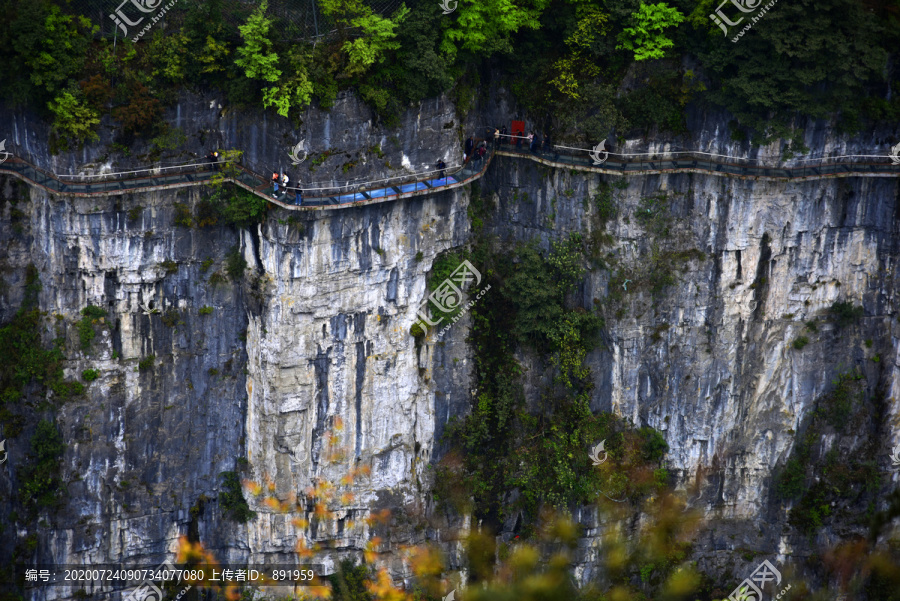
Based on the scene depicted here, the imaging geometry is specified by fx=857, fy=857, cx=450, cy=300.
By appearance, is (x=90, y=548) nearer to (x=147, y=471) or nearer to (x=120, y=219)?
(x=147, y=471)

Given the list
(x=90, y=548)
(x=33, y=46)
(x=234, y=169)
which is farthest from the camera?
(x=90, y=548)

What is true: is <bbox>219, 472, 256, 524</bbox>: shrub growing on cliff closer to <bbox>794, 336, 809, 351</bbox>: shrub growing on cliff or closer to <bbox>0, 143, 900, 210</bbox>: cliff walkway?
<bbox>0, 143, 900, 210</bbox>: cliff walkway

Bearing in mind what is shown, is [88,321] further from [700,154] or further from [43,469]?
[700,154]

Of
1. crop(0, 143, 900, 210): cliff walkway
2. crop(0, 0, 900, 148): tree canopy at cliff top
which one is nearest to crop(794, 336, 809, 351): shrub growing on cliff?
crop(0, 143, 900, 210): cliff walkway

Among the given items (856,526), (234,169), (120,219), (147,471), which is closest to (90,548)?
(147,471)

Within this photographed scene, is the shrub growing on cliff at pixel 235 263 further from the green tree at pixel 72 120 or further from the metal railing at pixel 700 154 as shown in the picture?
the metal railing at pixel 700 154

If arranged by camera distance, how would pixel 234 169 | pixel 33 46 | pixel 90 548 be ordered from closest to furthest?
pixel 33 46 → pixel 234 169 → pixel 90 548

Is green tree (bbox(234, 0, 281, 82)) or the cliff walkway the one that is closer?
green tree (bbox(234, 0, 281, 82))
